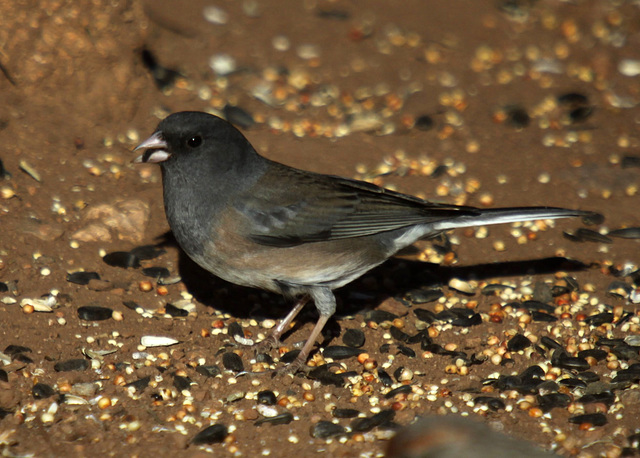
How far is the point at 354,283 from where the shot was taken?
16.0 feet

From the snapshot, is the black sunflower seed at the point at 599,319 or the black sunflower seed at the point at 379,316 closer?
the black sunflower seed at the point at 599,319

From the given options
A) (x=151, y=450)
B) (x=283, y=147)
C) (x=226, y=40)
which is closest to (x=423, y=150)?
(x=283, y=147)

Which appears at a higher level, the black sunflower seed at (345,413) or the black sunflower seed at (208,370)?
the black sunflower seed at (345,413)

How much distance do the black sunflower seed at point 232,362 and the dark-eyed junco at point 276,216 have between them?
0.28 meters

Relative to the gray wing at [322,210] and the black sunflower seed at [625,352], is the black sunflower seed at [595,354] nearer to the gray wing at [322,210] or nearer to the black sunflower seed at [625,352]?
the black sunflower seed at [625,352]

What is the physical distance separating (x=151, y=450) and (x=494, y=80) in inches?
186

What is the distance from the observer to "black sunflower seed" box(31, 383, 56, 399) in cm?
368

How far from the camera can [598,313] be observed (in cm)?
443

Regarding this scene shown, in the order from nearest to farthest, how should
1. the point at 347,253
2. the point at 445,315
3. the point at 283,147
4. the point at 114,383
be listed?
the point at 114,383
the point at 347,253
the point at 445,315
the point at 283,147

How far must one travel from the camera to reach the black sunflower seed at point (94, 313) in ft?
13.8

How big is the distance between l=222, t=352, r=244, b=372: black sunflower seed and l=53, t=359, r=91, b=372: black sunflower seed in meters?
0.68

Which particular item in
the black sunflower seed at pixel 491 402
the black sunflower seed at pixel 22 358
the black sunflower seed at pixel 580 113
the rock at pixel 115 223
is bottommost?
the black sunflower seed at pixel 22 358

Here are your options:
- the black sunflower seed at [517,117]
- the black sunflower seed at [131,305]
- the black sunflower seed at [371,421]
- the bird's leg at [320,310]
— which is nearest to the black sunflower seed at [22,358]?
the black sunflower seed at [131,305]

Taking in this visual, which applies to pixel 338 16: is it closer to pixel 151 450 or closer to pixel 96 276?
pixel 96 276
